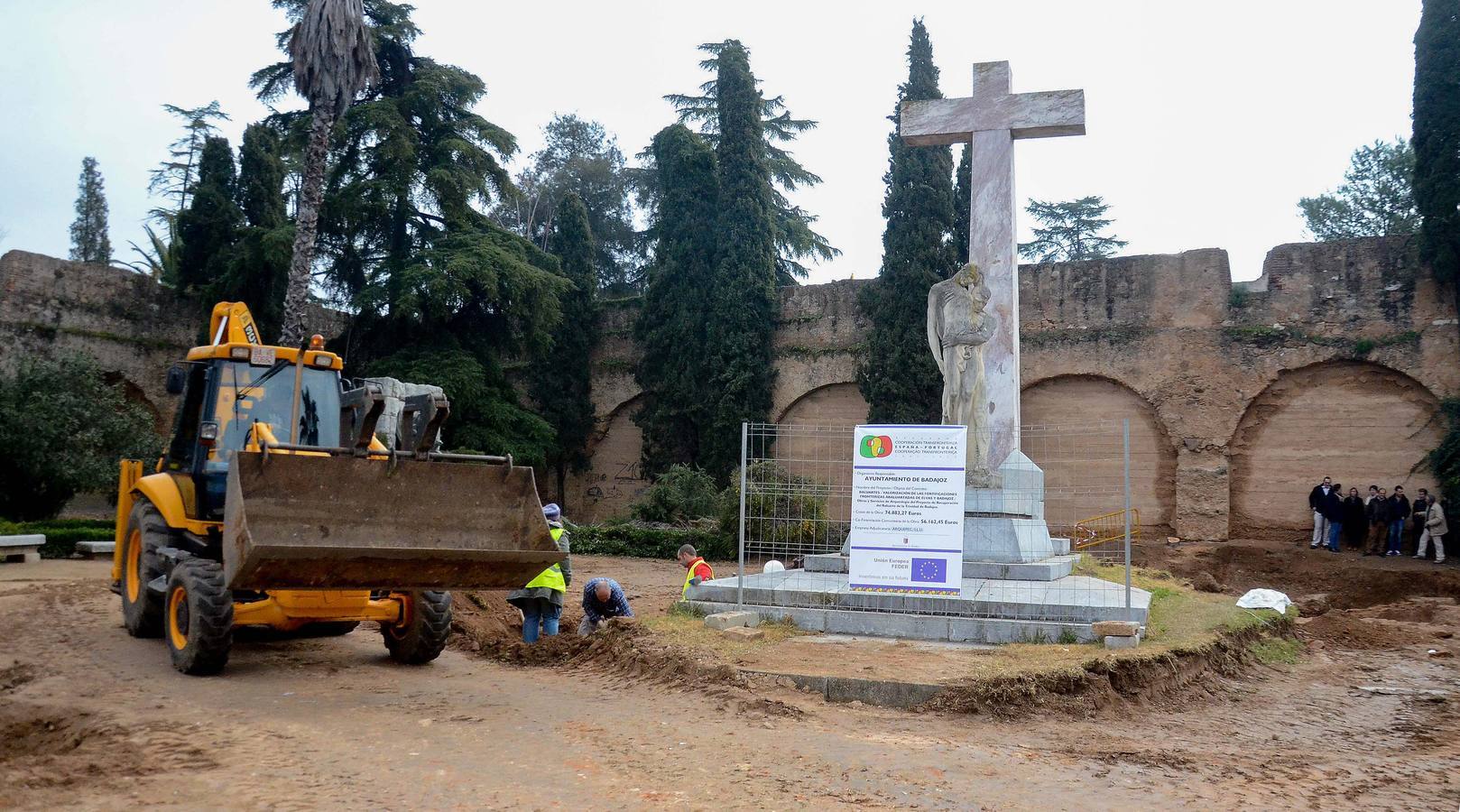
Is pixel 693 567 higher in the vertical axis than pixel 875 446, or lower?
lower

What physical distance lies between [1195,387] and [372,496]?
1796cm

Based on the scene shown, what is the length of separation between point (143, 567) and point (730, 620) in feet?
15.0

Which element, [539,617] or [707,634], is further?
[539,617]

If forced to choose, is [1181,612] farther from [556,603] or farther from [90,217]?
[90,217]

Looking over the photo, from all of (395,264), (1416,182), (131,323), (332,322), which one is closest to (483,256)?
(395,264)

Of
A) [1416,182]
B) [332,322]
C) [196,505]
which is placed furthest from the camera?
[332,322]

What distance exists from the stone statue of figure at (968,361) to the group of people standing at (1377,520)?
404 inches

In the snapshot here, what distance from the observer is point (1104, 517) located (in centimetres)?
1908

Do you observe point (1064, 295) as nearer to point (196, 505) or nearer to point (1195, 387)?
point (1195, 387)

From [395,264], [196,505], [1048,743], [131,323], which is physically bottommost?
[1048,743]

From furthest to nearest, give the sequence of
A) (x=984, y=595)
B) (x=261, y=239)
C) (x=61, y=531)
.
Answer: (x=261, y=239) < (x=61, y=531) < (x=984, y=595)

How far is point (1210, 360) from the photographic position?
20562 mm

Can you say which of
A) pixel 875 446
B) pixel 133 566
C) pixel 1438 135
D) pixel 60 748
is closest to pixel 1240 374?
pixel 1438 135

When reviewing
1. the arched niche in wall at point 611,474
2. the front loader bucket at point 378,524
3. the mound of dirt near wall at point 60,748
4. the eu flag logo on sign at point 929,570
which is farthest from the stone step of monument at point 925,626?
the arched niche in wall at point 611,474
